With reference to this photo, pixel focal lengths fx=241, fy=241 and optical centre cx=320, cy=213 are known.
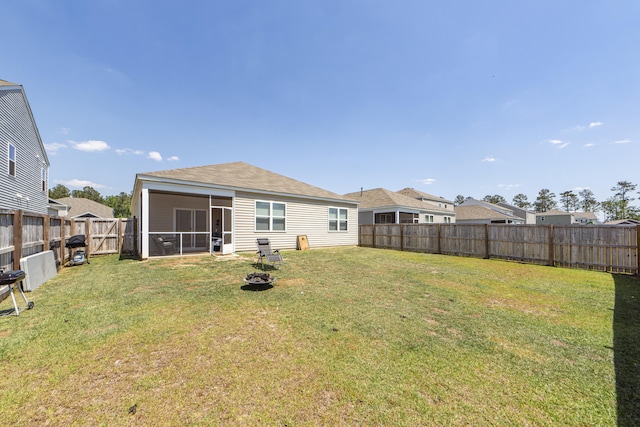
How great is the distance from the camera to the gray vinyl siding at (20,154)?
1020 cm

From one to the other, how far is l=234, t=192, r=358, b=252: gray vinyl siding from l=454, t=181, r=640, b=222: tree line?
7947cm

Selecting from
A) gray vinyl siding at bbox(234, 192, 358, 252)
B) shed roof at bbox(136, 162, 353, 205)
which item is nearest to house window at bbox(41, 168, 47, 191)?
shed roof at bbox(136, 162, 353, 205)

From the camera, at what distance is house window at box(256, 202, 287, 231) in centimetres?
1264

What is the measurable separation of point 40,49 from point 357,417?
17.5 meters

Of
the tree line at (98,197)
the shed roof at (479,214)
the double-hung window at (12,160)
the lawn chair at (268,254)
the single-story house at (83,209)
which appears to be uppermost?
the tree line at (98,197)

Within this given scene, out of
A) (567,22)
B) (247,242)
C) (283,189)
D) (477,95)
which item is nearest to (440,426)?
(247,242)

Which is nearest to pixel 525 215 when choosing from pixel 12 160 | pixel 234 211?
pixel 234 211

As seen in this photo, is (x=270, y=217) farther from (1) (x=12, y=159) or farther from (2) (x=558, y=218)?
(2) (x=558, y=218)

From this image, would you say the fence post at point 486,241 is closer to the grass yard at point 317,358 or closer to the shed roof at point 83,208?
the grass yard at point 317,358

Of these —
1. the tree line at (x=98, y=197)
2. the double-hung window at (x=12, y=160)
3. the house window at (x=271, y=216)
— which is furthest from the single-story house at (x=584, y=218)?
the tree line at (x=98, y=197)

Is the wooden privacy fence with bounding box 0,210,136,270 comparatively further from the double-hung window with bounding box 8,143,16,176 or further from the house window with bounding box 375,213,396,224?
the house window with bounding box 375,213,396,224

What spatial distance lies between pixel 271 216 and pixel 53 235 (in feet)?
26.2

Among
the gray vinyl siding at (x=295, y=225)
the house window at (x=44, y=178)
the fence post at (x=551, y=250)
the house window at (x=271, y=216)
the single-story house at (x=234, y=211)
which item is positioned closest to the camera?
the fence post at (x=551, y=250)

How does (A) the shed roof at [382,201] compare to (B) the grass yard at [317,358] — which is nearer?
(B) the grass yard at [317,358]
